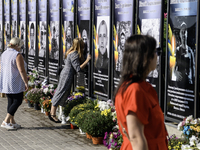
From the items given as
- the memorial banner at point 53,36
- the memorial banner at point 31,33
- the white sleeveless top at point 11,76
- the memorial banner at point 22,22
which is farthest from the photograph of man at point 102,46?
the memorial banner at point 22,22

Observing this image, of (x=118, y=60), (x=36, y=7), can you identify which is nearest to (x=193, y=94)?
(x=118, y=60)

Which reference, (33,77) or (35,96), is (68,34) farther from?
(33,77)

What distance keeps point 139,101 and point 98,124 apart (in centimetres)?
444

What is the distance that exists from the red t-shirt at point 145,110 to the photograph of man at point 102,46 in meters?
5.56

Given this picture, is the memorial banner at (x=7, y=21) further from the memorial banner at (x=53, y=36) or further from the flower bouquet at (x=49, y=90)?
the flower bouquet at (x=49, y=90)

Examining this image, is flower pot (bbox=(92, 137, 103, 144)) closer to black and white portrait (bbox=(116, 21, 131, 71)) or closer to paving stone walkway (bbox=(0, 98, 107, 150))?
paving stone walkway (bbox=(0, 98, 107, 150))

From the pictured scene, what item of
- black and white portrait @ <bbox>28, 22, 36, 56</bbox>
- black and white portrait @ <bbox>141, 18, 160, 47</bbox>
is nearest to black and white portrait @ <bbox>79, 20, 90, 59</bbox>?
black and white portrait @ <bbox>141, 18, 160, 47</bbox>

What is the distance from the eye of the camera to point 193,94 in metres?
5.78

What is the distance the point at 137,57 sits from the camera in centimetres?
251

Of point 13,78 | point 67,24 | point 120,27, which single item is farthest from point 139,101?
point 67,24

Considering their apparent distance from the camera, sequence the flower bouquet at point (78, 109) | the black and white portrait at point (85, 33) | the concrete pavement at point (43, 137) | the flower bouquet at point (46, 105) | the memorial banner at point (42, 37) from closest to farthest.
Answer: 1. the concrete pavement at point (43, 137)
2. the flower bouquet at point (78, 109)
3. the black and white portrait at point (85, 33)
4. the flower bouquet at point (46, 105)
5. the memorial banner at point (42, 37)

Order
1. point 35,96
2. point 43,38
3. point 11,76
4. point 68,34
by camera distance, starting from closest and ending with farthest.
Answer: point 11,76 < point 68,34 < point 35,96 < point 43,38

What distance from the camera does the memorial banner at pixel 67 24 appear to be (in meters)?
9.73

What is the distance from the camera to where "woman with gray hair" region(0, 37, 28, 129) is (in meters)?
8.02
